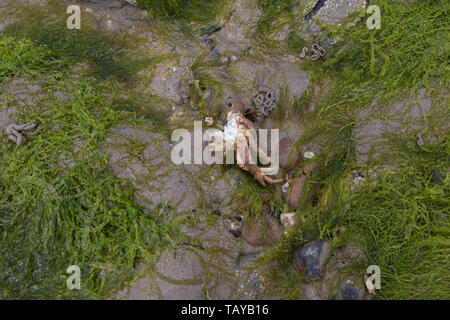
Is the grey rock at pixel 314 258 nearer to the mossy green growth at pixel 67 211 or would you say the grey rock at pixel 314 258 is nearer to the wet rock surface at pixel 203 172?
the wet rock surface at pixel 203 172

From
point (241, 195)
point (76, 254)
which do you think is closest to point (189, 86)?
point (241, 195)

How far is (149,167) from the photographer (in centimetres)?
328

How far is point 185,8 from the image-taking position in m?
3.80

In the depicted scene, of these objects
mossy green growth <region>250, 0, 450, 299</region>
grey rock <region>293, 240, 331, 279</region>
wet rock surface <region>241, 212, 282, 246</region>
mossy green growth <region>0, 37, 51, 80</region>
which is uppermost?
mossy green growth <region>0, 37, 51, 80</region>

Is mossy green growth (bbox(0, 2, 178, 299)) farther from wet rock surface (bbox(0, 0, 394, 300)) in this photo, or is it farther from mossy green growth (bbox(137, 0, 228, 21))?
mossy green growth (bbox(137, 0, 228, 21))

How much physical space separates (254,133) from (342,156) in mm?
1091

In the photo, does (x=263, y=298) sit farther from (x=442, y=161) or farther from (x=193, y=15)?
(x=193, y=15)

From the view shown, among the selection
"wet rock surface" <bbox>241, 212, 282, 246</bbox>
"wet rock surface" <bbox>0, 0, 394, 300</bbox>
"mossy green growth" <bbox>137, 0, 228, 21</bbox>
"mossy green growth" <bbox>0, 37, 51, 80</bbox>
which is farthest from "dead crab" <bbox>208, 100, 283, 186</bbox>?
"mossy green growth" <bbox>0, 37, 51, 80</bbox>

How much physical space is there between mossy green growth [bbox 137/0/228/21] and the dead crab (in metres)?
1.55

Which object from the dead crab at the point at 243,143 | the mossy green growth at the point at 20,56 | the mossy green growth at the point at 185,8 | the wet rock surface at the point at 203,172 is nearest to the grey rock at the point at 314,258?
the wet rock surface at the point at 203,172

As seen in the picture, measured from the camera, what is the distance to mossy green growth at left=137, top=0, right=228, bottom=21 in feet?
12.2

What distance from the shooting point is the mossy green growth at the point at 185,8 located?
3725mm

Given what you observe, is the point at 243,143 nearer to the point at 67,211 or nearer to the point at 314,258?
the point at 314,258
